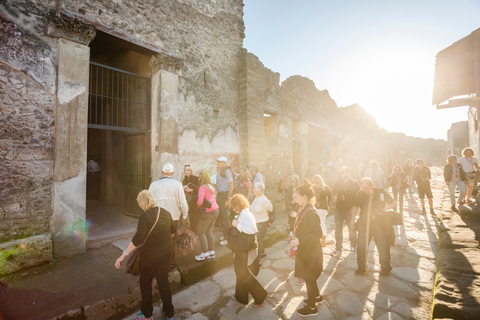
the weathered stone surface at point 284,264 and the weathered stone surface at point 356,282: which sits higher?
the weathered stone surface at point 356,282

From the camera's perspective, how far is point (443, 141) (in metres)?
37.5

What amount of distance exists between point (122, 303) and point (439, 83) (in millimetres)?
9686

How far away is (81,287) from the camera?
2.93 m

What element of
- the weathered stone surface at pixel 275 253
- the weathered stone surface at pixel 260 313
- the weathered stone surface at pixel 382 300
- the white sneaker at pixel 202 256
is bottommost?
the weathered stone surface at pixel 275 253

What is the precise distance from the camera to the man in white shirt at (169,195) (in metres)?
3.32

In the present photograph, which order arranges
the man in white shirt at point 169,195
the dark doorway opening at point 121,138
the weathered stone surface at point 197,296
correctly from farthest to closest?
1. the dark doorway opening at point 121,138
2. the man in white shirt at point 169,195
3. the weathered stone surface at point 197,296

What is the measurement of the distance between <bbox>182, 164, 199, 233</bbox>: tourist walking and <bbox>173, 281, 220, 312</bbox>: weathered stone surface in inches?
34.0

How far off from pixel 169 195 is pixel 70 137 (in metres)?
2.21

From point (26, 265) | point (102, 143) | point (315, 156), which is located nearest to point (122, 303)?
point (26, 265)

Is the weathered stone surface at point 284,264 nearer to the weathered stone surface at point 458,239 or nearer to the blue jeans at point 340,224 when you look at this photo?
the blue jeans at point 340,224

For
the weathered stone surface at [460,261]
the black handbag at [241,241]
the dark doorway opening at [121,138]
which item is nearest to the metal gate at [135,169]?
the dark doorway opening at [121,138]

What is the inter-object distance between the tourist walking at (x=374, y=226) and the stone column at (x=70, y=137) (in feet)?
15.5

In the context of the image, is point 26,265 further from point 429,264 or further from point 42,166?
point 429,264

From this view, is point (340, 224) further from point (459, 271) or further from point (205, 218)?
point (205, 218)
